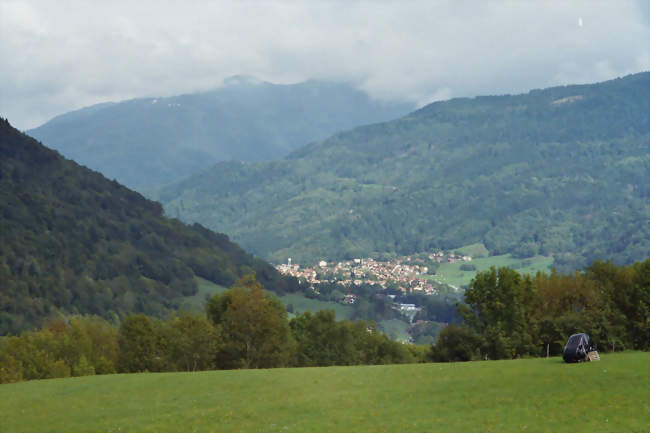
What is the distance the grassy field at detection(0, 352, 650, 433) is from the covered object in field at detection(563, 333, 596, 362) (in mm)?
1348

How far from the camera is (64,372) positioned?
80125mm

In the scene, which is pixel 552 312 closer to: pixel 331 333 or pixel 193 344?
pixel 331 333

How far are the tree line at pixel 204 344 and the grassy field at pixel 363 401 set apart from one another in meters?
26.7

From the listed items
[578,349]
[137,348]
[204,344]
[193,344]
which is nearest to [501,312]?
[578,349]

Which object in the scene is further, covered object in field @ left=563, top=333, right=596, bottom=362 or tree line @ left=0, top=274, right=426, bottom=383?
tree line @ left=0, top=274, right=426, bottom=383

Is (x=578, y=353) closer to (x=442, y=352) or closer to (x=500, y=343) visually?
(x=500, y=343)

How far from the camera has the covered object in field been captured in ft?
154

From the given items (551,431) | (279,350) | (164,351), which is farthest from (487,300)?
(551,431)

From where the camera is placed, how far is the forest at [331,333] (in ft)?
230

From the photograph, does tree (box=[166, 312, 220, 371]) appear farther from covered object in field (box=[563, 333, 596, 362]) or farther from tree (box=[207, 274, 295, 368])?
covered object in field (box=[563, 333, 596, 362])

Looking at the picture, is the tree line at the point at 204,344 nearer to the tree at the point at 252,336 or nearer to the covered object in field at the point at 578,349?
the tree at the point at 252,336

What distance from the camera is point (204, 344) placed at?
7938 cm

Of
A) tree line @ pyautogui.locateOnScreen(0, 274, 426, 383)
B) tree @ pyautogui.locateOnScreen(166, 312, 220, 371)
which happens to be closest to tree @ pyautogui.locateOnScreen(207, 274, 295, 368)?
tree line @ pyautogui.locateOnScreen(0, 274, 426, 383)

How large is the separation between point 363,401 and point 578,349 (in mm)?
18115
